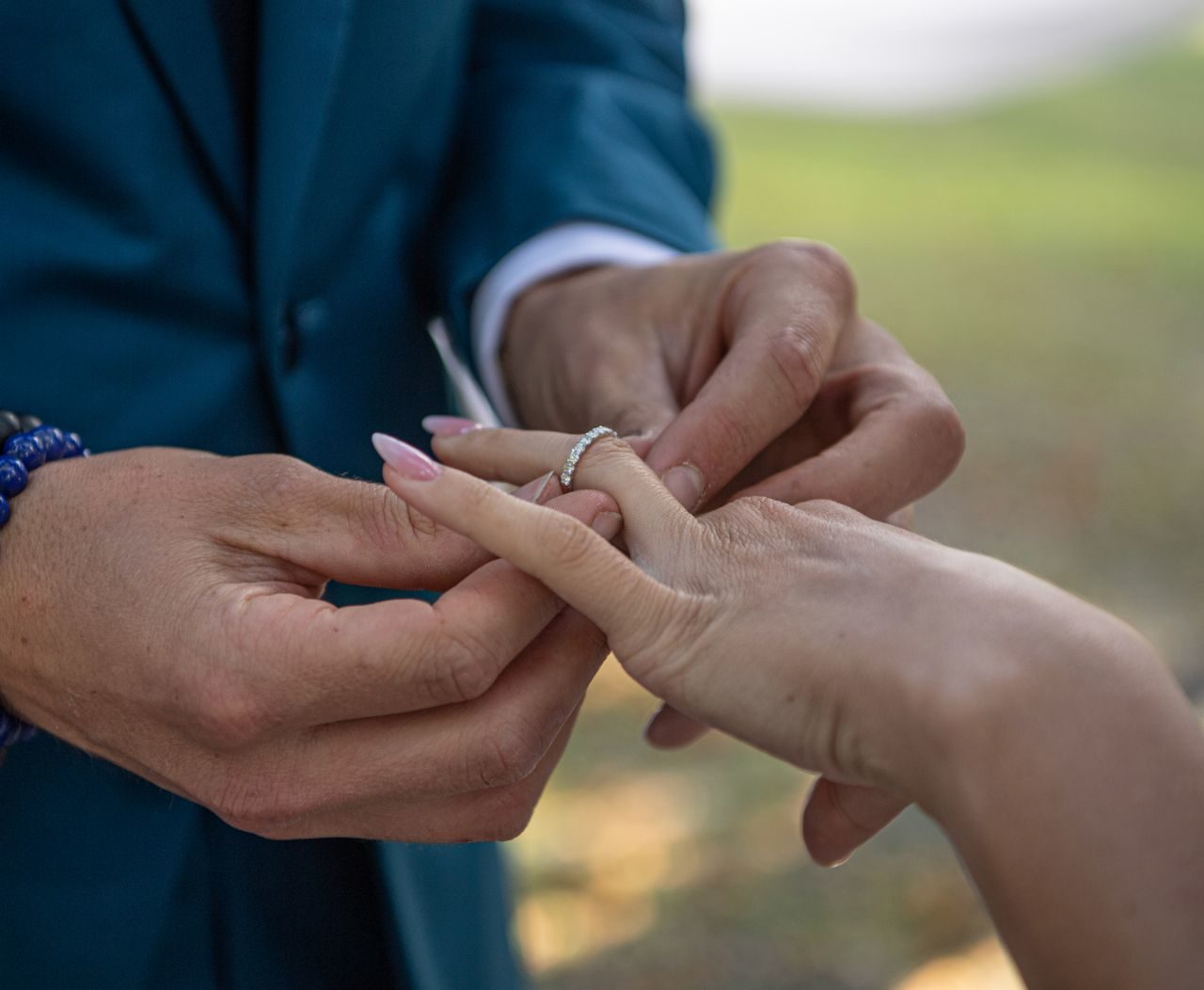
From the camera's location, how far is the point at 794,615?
1223mm

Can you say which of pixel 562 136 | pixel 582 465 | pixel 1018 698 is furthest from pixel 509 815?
pixel 562 136

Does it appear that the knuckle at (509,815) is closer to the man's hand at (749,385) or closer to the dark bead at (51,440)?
the man's hand at (749,385)

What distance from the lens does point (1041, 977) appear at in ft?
3.36

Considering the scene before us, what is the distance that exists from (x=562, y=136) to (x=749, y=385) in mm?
682

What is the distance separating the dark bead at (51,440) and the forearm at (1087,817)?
1.05 metres

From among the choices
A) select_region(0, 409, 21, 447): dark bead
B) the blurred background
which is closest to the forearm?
select_region(0, 409, 21, 447): dark bead

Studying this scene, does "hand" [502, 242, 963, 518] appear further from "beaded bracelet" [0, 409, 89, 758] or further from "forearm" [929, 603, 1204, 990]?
"beaded bracelet" [0, 409, 89, 758]

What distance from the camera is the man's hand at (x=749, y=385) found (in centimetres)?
152

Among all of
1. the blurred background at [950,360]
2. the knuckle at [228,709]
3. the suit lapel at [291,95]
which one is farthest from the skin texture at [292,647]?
the blurred background at [950,360]

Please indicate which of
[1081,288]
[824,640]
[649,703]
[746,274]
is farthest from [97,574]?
[1081,288]

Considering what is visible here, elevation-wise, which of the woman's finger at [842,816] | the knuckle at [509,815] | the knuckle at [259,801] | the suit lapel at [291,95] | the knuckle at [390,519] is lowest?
the woman's finger at [842,816]

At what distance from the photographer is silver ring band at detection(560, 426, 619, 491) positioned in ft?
4.84

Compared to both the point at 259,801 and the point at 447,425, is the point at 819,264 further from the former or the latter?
the point at 259,801

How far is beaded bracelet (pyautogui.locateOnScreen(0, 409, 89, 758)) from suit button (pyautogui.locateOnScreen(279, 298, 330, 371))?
0.32m
